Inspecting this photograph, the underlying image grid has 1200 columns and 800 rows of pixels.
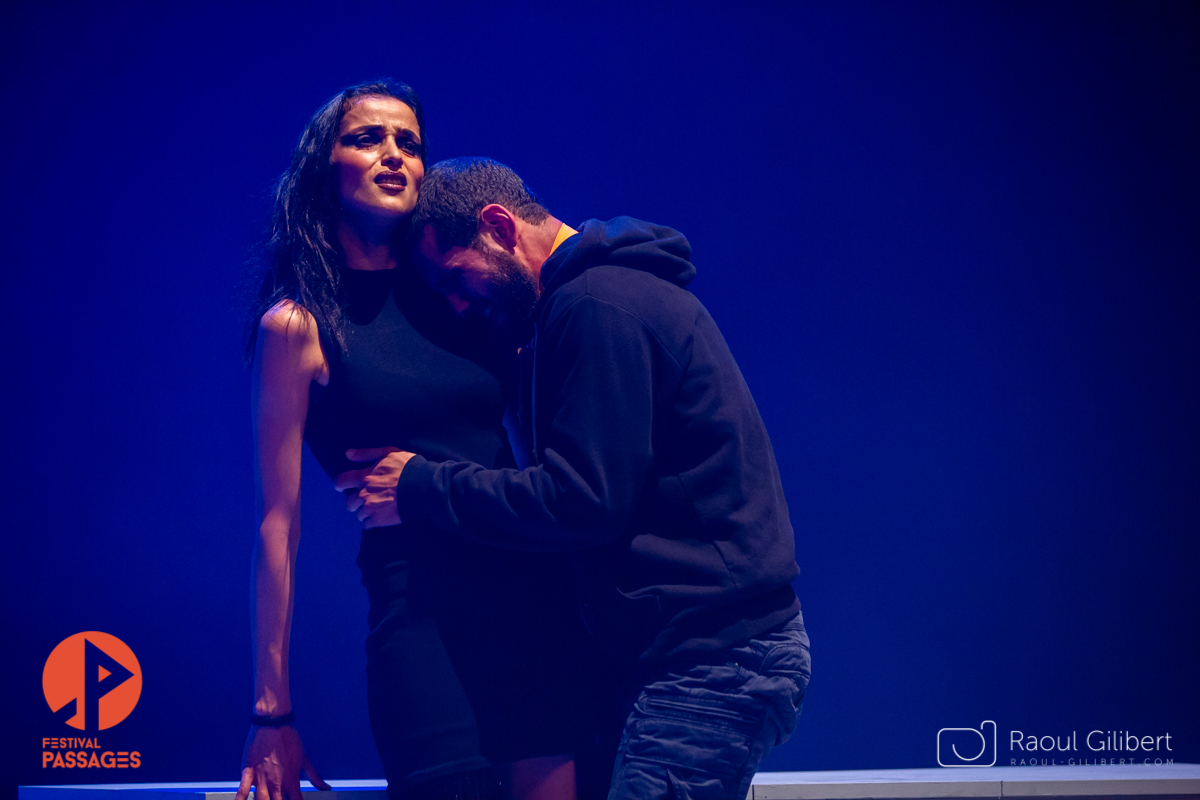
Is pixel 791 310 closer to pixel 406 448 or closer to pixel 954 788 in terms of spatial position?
pixel 954 788

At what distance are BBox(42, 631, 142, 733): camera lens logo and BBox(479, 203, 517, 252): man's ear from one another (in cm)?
180

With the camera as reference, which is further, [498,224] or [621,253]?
[498,224]

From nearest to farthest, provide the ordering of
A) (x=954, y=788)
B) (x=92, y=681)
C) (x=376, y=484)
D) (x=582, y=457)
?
(x=582, y=457) < (x=376, y=484) < (x=954, y=788) < (x=92, y=681)

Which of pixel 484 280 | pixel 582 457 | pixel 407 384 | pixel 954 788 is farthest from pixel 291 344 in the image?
pixel 954 788

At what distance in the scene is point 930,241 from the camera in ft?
8.36

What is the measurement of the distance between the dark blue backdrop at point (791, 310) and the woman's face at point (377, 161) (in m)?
0.90

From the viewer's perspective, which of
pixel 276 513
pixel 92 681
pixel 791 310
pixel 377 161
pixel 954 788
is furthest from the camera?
pixel 791 310

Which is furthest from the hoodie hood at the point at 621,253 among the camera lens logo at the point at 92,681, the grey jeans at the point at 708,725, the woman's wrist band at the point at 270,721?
the camera lens logo at the point at 92,681

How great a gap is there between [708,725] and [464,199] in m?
1.00

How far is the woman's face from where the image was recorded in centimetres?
151

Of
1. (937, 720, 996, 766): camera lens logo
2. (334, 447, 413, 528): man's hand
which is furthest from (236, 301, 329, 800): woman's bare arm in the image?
(937, 720, 996, 766): camera lens logo

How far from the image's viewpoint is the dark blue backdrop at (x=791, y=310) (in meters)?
2.37

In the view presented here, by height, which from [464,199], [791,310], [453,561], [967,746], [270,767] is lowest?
[967,746]

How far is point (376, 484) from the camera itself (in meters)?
1.30
